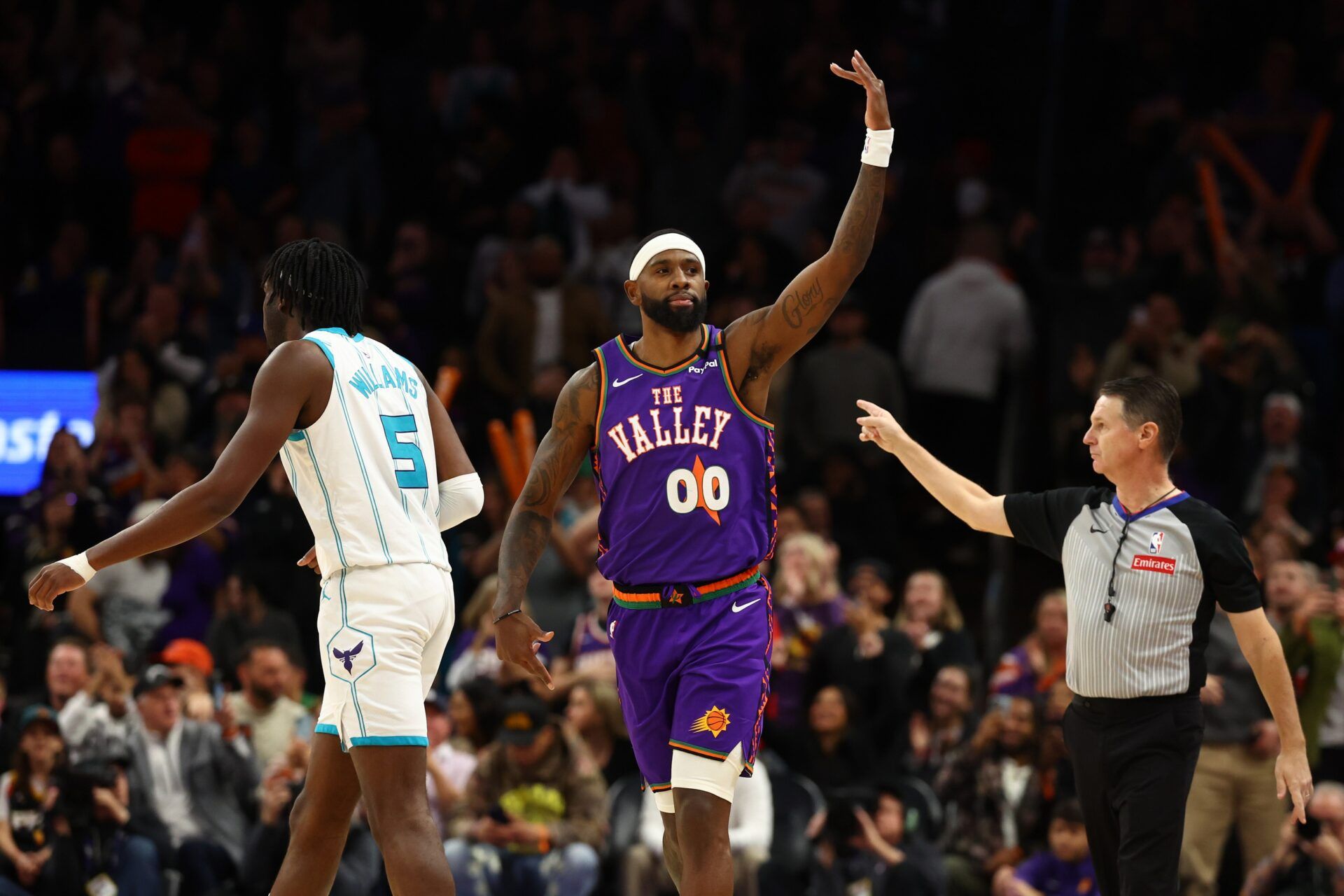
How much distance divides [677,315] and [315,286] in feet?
4.21

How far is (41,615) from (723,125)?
714 centimetres

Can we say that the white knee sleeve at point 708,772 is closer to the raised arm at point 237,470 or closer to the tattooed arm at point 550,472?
the tattooed arm at point 550,472

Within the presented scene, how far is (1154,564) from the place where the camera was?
20.0ft

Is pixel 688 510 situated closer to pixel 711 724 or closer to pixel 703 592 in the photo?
pixel 703 592

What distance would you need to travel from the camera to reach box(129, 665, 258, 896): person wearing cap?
10953mm

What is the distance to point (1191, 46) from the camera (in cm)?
1579

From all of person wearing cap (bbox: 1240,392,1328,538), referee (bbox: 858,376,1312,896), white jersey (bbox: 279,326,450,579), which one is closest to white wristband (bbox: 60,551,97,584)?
white jersey (bbox: 279,326,450,579)

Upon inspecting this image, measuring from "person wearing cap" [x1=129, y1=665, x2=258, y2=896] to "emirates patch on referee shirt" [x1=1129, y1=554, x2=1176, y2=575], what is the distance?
668cm

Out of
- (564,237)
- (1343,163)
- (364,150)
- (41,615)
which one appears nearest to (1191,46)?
(1343,163)

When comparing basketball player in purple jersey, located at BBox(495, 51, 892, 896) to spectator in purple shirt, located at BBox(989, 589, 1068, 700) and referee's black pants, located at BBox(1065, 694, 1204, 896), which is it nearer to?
referee's black pants, located at BBox(1065, 694, 1204, 896)

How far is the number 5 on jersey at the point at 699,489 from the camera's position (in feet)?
20.6

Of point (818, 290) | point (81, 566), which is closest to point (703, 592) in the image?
point (818, 290)

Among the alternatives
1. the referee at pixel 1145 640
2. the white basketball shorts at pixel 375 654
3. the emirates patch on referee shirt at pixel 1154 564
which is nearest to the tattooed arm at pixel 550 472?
the white basketball shorts at pixel 375 654

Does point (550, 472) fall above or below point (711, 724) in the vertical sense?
above
